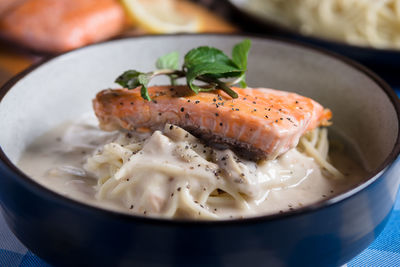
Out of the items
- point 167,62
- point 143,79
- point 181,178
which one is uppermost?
point 143,79

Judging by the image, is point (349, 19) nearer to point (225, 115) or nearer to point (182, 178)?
point (225, 115)

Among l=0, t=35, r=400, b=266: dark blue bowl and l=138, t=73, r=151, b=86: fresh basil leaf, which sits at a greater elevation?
l=138, t=73, r=151, b=86: fresh basil leaf

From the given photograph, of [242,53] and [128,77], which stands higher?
[242,53]

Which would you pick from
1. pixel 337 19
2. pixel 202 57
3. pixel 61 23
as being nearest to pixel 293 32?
pixel 337 19

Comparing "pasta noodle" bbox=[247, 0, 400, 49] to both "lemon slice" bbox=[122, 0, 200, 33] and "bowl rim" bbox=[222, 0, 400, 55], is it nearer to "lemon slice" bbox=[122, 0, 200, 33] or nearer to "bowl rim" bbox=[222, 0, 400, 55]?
"bowl rim" bbox=[222, 0, 400, 55]

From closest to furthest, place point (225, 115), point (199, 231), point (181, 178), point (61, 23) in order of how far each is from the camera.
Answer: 1. point (199, 231)
2. point (181, 178)
3. point (225, 115)
4. point (61, 23)

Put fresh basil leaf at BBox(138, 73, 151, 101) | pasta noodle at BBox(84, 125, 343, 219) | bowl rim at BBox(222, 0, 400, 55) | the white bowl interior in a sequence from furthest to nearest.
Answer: bowl rim at BBox(222, 0, 400, 55) → the white bowl interior → fresh basil leaf at BBox(138, 73, 151, 101) → pasta noodle at BBox(84, 125, 343, 219)

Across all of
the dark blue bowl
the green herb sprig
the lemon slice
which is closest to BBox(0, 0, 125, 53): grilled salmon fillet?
the lemon slice

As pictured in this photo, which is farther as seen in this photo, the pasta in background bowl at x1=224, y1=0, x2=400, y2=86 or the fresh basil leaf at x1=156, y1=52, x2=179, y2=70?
the pasta in background bowl at x1=224, y1=0, x2=400, y2=86
